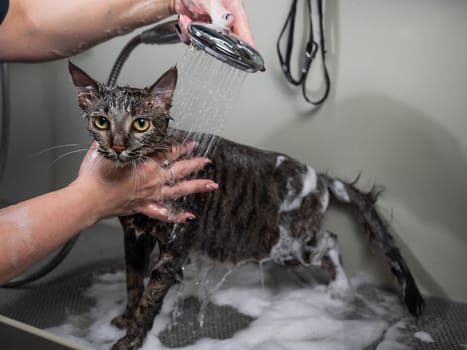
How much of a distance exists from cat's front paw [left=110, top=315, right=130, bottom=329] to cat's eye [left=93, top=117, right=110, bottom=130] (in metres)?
0.45

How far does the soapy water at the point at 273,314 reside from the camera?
104 centimetres

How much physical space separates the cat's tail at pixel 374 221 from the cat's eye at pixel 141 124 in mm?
530

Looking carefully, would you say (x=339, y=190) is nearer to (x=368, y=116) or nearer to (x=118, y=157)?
(x=368, y=116)

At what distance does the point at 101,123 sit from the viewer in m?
0.85

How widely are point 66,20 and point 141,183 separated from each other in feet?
1.23

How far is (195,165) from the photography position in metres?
0.95

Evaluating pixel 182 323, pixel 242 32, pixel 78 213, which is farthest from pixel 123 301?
pixel 242 32

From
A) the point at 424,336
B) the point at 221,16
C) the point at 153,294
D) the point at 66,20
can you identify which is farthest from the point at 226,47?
the point at 424,336

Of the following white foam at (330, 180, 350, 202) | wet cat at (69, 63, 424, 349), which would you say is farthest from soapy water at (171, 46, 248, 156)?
white foam at (330, 180, 350, 202)

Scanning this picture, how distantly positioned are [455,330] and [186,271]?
0.60m

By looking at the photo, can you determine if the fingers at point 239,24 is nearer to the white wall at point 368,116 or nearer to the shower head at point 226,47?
the shower head at point 226,47

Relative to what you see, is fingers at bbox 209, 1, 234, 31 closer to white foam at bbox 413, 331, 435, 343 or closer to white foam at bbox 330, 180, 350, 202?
white foam at bbox 330, 180, 350, 202

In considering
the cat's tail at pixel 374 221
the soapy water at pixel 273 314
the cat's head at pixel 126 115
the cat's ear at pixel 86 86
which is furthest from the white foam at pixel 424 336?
the cat's ear at pixel 86 86

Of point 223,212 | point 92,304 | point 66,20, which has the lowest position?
point 92,304
